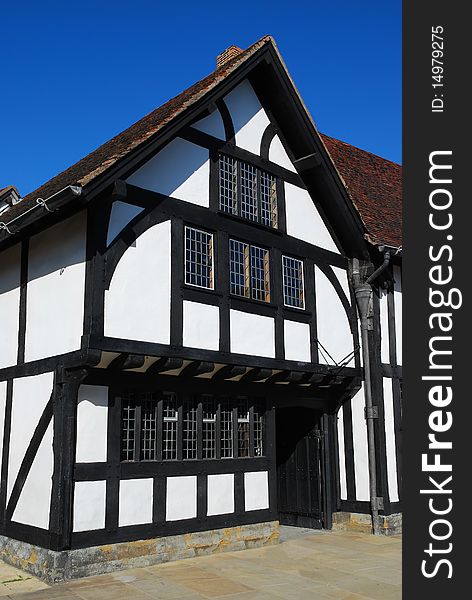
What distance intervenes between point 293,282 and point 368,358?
234 centimetres

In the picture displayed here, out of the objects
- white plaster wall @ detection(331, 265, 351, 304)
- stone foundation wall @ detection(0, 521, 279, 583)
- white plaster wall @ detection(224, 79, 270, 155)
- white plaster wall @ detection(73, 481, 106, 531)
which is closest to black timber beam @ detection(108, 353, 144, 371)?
white plaster wall @ detection(73, 481, 106, 531)

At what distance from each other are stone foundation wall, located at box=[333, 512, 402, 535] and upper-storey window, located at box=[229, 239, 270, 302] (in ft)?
15.9

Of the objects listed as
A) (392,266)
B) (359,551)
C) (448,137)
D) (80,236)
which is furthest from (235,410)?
(448,137)

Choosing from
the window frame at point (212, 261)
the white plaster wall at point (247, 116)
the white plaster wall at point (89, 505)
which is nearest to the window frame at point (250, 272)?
the window frame at point (212, 261)

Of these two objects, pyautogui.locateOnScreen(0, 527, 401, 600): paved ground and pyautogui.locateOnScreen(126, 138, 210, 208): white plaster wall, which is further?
pyautogui.locateOnScreen(126, 138, 210, 208): white plaster wall

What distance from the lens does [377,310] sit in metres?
13.7

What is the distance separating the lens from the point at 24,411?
33.3ft

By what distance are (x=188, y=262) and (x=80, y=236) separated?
75.1 inches

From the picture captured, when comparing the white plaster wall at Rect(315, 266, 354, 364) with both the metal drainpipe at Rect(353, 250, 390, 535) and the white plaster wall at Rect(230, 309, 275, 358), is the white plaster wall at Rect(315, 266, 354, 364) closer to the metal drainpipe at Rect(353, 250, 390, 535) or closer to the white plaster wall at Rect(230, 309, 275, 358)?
the metal drainpipe at Rect(353, 250, 390, 535)

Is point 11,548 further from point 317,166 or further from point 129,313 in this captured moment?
point 317,166

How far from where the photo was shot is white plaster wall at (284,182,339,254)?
1288cm

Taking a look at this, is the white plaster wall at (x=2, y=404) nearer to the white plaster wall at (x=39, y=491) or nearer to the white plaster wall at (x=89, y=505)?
the white plaster wall at (x=39, y=491)

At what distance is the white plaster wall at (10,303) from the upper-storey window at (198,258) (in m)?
2.91

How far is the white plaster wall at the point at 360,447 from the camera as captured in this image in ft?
43.1
